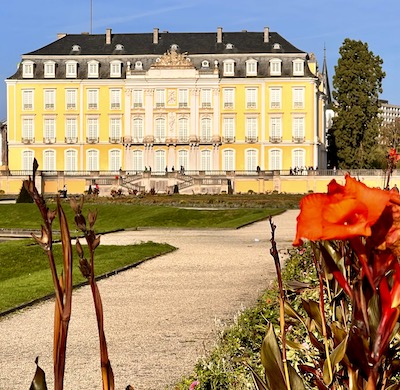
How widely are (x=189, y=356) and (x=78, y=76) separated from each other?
5401 cm

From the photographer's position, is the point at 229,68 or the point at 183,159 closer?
the point at 229,68

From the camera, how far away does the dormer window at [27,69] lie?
2347 inches

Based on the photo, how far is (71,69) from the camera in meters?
59.6

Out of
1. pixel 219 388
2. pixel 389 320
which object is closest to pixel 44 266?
pixel 219 388

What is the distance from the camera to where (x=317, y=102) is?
197ft

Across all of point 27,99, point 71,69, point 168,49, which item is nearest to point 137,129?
point 168,49

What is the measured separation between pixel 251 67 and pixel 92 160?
1208 centimetres

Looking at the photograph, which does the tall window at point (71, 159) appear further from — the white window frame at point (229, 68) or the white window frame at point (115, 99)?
the white window frame at point (229, 68)

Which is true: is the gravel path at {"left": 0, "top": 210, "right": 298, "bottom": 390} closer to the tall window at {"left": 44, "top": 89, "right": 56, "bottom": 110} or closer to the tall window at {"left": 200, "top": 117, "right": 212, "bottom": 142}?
the tall window at {"left": 200, "top": 117, "right": 212, "bottom": 142}

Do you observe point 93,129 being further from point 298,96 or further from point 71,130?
point 298,96

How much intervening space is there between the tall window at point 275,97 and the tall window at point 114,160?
1054cm

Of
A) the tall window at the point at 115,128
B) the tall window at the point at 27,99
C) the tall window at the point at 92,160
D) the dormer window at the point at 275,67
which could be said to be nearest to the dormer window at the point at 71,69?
the tall window at the point at 27,99

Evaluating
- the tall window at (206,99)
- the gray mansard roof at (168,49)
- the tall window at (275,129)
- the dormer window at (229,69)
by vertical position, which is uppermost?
the gray mansard roof at (168,49)

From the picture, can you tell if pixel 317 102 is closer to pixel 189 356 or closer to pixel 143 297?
pixel 143 297
